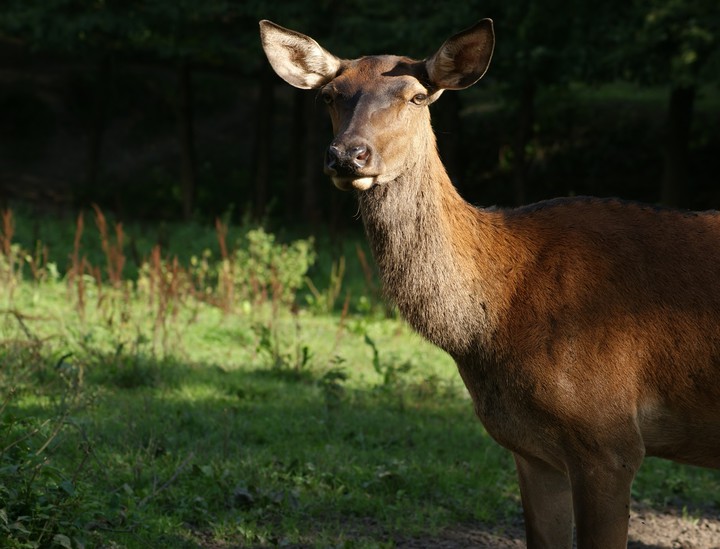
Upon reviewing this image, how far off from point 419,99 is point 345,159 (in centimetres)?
64

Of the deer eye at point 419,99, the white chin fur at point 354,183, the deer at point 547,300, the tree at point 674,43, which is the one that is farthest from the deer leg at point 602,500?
the tree at point 674,43

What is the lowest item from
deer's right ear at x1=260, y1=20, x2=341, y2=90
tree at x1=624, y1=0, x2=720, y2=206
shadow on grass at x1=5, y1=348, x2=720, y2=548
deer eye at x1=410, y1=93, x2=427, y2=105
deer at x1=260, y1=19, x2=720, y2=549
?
shadow on grass at x1=5, y1=348, x2=720, y2=548

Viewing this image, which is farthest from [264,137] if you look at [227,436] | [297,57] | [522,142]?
[297,57]

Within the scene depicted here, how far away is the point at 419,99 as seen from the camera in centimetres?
482

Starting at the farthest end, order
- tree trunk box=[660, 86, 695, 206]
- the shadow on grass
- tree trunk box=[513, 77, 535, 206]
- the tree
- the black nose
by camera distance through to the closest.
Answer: tree trunk box=[513, 77, 535, 206] → tree trunk box=[660, 86, 695, 206] → the tree → the shadow on grass → the black nose

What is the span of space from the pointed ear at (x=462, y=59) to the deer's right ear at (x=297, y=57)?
486 mm

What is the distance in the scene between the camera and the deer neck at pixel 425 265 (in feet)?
15.6

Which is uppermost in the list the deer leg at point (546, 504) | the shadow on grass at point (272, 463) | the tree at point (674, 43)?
the tree at point (674, 43)

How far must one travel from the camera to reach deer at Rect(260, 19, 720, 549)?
4.48m

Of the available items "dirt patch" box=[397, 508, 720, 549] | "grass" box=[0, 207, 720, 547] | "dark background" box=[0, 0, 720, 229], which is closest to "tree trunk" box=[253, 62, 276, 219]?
"dark background" box=[0, 0, 720, 229]

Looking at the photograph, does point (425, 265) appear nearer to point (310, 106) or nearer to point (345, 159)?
point (345, 159)

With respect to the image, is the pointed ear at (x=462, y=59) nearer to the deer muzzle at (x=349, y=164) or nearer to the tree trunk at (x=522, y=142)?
the deer muzzle at (x=349, y=164)

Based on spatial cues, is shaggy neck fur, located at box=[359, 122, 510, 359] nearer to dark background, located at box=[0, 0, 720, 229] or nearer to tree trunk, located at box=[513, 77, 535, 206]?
dark background, located at box=[0, 0, 720, 229]

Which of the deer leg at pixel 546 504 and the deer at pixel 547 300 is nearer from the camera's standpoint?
the deer at pixel 547 300
